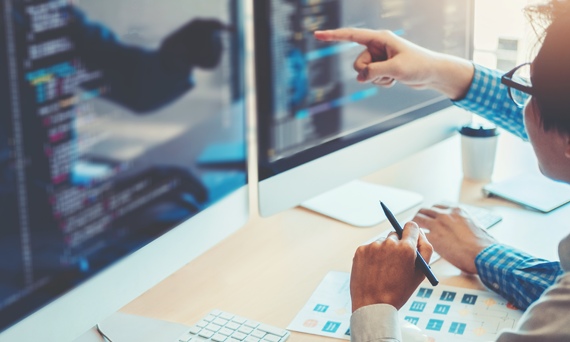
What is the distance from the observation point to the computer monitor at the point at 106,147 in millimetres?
484

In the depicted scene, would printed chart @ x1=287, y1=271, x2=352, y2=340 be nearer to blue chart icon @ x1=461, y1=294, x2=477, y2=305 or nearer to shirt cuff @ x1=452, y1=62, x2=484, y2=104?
blue chart icon @ x1=461, y1=294, x2=477, y2=305

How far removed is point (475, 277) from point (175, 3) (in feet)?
2.13

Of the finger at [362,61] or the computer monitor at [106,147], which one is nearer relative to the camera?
the computer monitor at [106,147]

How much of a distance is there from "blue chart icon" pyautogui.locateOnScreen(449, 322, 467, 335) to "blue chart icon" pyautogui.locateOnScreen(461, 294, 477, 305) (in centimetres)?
7

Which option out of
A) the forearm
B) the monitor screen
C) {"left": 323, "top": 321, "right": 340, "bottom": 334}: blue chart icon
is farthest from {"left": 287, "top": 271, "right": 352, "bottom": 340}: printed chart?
the forearm

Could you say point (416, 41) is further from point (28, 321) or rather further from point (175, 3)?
point (28, 321)

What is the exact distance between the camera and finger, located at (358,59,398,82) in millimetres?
965

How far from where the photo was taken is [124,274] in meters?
0.63

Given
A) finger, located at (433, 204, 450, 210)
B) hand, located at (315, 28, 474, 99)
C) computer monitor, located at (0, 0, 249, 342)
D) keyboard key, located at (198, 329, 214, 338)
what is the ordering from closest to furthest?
1. computer monitor, located at (0, 0, 249, 342)
2. keyboard key, located at (198, 329, 214, 338)
3. hand, located at (315, 28, 474, 99)
4. finger, located at (433, 204, 450, 210)

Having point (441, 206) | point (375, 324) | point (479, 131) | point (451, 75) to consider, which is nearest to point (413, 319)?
point (375, 324)

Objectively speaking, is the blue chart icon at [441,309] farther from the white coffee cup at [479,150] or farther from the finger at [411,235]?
the white coffee cup at [479,150]

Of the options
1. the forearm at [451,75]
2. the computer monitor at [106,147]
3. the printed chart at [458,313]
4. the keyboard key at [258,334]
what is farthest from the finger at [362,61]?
the keyboard key at [258,334]

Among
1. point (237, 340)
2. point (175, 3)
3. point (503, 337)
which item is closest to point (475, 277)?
point (503, 337)

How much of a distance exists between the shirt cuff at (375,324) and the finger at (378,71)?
44cm
